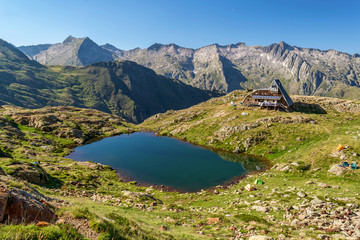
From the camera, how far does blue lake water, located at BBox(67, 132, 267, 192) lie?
4691 centimetres

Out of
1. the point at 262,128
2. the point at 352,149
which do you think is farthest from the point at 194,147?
the point at 352,149

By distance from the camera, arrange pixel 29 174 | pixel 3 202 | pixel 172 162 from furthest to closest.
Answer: pixel 172 162, pixel 29 174, pixel 3 202

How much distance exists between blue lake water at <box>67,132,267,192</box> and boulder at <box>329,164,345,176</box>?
58.5ft

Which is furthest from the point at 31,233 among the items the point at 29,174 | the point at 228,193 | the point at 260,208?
the point at 228,193

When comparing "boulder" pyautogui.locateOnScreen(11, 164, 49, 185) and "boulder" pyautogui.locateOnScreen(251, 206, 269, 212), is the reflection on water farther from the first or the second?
"boulder" pyautogui.locateOnScreen(11, 164, 49, 185)

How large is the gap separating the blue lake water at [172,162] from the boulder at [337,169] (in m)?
17.8

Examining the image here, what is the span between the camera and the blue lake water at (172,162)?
46912 millimetres

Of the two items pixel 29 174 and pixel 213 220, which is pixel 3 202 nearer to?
pixel 213 220

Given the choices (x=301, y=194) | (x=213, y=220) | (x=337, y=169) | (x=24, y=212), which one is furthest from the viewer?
(x=337, y=169)

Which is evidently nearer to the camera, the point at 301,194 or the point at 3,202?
the point at 3,202

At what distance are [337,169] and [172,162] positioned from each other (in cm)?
4234

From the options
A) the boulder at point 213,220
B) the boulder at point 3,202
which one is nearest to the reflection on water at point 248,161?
the boulder at point 213,220

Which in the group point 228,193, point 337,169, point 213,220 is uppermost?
point 337,169

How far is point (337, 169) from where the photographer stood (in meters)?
34.7
